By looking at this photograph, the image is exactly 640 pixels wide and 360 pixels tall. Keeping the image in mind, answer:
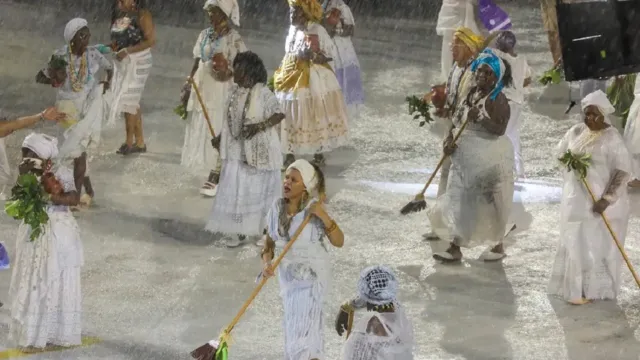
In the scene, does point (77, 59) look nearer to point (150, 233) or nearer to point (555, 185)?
point (150, 233)

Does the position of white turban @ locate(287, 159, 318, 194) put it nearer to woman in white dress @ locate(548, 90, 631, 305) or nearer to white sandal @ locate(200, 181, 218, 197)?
woman in white dress @ locate(548, 90, 631, 305)

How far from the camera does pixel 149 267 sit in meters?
12.5

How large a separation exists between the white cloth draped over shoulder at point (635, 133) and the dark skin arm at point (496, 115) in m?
3.03

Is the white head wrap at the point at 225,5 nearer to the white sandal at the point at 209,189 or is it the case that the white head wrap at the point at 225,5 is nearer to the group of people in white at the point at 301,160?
the group of people in white at the point at 301,160

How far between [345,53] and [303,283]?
6735 millimetres

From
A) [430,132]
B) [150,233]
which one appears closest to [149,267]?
[150,233]

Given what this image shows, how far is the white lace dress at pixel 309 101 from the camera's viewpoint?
48.5 ft

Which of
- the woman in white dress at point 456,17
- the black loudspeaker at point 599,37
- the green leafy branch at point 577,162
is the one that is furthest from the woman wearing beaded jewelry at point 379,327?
the woman in white dress at point 456,17

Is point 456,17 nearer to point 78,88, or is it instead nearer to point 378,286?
point 78,88

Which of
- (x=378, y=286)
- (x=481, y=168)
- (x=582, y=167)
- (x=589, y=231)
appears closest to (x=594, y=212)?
(x=589, y=231)

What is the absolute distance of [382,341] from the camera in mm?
8969

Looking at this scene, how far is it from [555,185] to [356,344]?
6474 millimetres

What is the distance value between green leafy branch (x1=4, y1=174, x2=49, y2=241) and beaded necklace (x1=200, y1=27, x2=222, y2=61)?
3.94 meters

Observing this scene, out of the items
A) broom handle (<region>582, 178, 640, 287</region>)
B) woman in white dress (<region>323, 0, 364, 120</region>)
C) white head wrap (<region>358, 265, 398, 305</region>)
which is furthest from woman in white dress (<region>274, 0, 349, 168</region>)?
white head wrap (<region>358, 265, 398, 305</region>)
